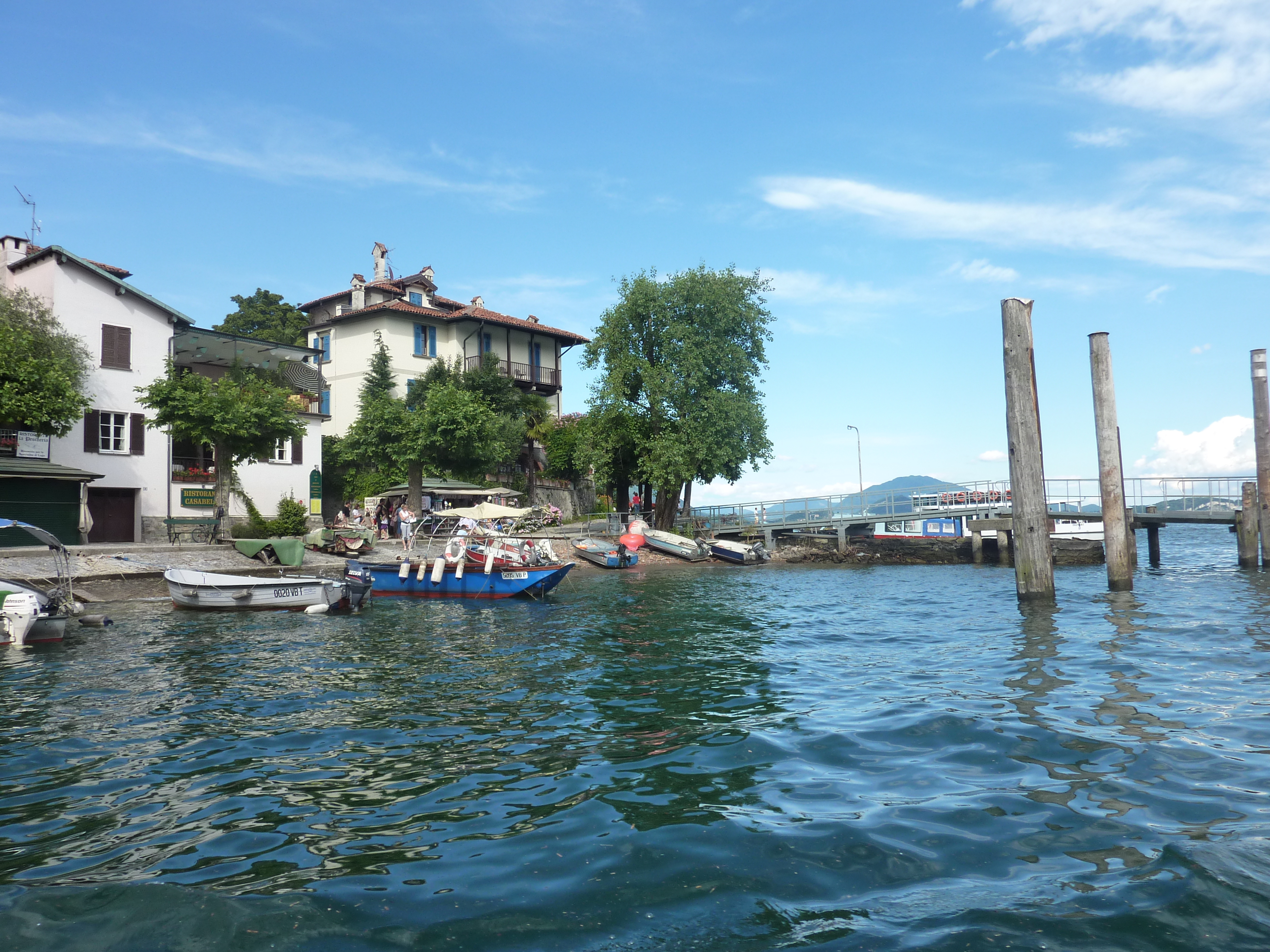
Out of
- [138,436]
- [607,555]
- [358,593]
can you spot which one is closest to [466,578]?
[358,593]

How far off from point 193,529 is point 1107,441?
3122cm

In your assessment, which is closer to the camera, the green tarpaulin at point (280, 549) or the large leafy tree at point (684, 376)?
the green tarpaulin at point (280, 549)

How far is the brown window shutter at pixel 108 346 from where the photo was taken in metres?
32.9

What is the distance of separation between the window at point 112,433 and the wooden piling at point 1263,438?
39497 mm

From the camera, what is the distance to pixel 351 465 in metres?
45.1

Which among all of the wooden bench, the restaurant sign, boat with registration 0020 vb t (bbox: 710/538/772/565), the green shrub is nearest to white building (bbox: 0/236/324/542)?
the restaurant sign

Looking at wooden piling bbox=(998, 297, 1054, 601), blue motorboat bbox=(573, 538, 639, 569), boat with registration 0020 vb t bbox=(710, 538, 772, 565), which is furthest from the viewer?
boat with registration 0020 vb t bbox=(710, 538, 772, 565)

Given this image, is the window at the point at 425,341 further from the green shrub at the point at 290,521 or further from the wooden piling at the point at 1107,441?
the wooden piling at the point at 1107,441

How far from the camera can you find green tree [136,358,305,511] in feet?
99.6

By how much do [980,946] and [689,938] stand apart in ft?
4.39

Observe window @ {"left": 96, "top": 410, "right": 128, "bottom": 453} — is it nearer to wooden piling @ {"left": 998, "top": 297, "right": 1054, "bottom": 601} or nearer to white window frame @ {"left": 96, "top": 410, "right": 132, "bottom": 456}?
white window frame @ {"left": 96, "top": 410, "right": 132, "bottom": 456}

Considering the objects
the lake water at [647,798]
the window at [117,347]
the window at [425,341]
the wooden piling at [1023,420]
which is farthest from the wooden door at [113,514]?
the wooden piling at [1023,420]

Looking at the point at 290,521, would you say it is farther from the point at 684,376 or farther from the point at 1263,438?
the point at 1263,438

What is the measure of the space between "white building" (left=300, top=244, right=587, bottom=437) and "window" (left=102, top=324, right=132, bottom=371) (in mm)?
14555
